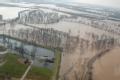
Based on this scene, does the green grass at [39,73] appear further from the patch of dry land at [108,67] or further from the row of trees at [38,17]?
the row of trees at [38,17]

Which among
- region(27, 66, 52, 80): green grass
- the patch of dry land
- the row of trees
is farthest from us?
the row of trees

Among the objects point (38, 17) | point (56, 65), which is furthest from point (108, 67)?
point (38, 17)

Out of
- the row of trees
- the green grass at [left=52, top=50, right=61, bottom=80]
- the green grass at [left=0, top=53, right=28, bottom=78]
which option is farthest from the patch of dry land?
the green grass at [left=0, top=53, right=28, bottom=78]

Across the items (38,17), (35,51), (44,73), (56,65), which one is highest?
(38,17)

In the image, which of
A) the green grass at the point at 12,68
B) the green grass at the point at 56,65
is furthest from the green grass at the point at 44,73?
the green grass at the point at 12,68

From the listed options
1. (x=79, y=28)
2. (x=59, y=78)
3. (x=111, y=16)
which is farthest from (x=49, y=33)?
(x=111, y=16)

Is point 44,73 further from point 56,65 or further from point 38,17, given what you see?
point 38,17

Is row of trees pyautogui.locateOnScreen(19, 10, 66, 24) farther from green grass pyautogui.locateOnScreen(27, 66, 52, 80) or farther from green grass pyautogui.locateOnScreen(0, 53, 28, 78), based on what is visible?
green grass pyautogui.locateOnScreen(27, 66, 52, 80)
